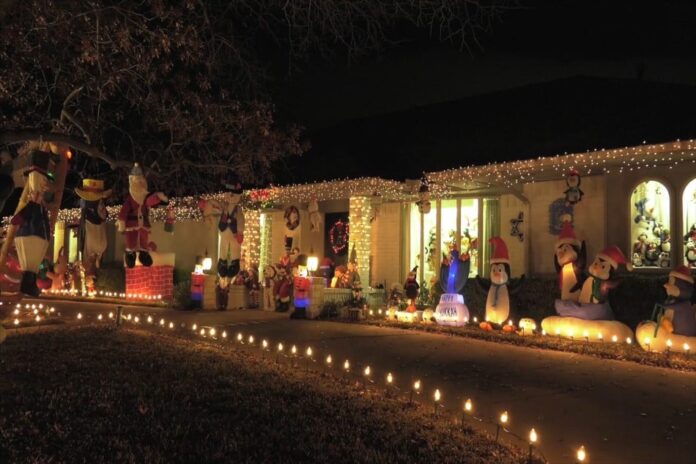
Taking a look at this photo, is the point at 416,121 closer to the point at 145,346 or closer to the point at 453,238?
the point at 453,238

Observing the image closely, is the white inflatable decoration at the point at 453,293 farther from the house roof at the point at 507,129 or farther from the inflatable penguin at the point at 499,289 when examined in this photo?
the house roof at the point at 507,129

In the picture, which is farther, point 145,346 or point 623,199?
point 623,199

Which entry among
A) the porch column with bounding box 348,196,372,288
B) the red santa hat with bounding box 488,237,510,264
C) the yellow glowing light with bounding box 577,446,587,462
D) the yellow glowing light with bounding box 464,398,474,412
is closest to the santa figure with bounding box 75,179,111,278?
the yellow glowing light with bounding box 464,398,474,412

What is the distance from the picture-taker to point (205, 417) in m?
5.46

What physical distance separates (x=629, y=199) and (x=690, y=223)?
50.8 inches

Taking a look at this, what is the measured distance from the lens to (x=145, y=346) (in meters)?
9.17

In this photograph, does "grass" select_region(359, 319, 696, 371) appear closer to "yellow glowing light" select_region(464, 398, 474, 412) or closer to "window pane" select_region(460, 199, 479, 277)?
"yellow glowing light" select_region(464, 398, 474, 412)

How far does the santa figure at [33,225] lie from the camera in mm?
5848

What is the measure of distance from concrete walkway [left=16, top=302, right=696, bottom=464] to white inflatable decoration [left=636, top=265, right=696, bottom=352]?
97cm

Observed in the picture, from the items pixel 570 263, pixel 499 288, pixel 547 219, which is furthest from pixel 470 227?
pixel 570 263

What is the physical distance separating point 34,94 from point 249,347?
541 cm

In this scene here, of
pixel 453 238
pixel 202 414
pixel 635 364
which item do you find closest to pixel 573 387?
pixel 635 364

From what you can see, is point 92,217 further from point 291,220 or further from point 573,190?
point 291,220

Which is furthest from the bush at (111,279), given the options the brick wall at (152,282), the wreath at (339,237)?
the wreath at (339,237)
